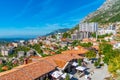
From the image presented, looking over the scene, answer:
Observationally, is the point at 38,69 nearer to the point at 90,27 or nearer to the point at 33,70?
the point at 33,70

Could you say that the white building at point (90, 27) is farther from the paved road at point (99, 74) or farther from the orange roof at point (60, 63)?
the orange roof at point (60, 63)

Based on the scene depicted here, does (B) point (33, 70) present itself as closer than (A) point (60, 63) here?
Yes

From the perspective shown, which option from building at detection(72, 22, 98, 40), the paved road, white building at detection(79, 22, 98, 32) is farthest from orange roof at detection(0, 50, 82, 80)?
white building at detection(79, 22, 98, 32)

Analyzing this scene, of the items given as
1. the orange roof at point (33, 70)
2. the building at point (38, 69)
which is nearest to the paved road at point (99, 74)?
the building at point (38, 69)

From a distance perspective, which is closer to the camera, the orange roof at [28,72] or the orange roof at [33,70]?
the orange roof at [28,72]

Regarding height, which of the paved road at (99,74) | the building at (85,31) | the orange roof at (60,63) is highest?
the building at (85,31)

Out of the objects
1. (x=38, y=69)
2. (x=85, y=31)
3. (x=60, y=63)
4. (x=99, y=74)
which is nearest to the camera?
(x=38, y=69)

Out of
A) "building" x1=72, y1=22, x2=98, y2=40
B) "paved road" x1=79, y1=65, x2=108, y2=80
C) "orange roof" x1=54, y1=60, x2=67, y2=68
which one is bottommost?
"paved road" x1=79, y1=65, x2=108, y2=80

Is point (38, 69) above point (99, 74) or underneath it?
above

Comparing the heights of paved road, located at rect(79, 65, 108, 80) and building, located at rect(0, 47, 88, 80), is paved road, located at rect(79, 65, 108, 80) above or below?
below

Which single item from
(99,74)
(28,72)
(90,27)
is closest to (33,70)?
(28,72)

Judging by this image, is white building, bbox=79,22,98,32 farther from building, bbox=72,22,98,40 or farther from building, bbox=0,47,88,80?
building, bbox=0,47,88,80

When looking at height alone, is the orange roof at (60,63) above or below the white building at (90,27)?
below
